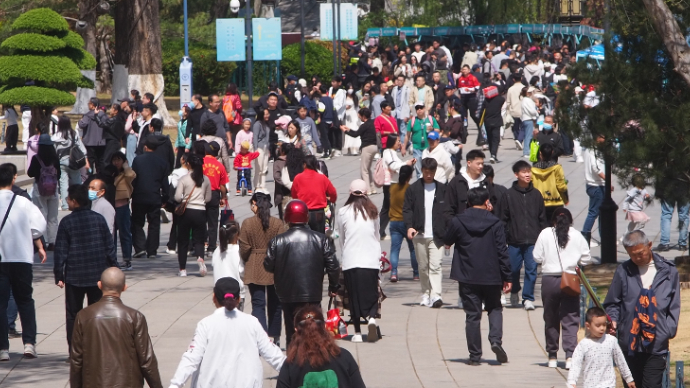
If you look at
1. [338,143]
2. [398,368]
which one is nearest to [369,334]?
[398,368]

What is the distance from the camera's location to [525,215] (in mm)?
11891

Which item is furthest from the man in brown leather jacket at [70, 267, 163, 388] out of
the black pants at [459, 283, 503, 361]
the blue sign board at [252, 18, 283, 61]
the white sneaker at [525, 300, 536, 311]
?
the blue sign board at [252, 18, 283, 61]

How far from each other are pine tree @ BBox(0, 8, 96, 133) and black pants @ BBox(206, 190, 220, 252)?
1018 cm

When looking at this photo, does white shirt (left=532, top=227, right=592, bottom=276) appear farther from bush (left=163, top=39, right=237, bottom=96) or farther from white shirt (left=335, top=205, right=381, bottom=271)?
bush (left=163, top=39, right=237, bottom=96)

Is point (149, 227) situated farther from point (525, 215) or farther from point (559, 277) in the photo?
point (559, 277)

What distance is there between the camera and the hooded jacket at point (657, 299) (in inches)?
288

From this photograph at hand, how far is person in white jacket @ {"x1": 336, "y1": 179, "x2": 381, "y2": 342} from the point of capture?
33.9ft

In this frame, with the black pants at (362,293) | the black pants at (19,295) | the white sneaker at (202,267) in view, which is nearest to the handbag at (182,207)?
the white sneaker at (202,267)

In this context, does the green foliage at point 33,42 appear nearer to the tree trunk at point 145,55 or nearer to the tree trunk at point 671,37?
the tree trunk at point 145,55

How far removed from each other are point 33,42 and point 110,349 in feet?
62.3

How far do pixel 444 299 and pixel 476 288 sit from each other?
3.38 metres

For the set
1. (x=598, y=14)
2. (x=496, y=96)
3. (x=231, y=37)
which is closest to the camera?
(x=598, y=14)

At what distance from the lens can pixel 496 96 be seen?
80.7 ft

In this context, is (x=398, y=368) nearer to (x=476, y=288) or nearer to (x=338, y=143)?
(x=476, y=288)
